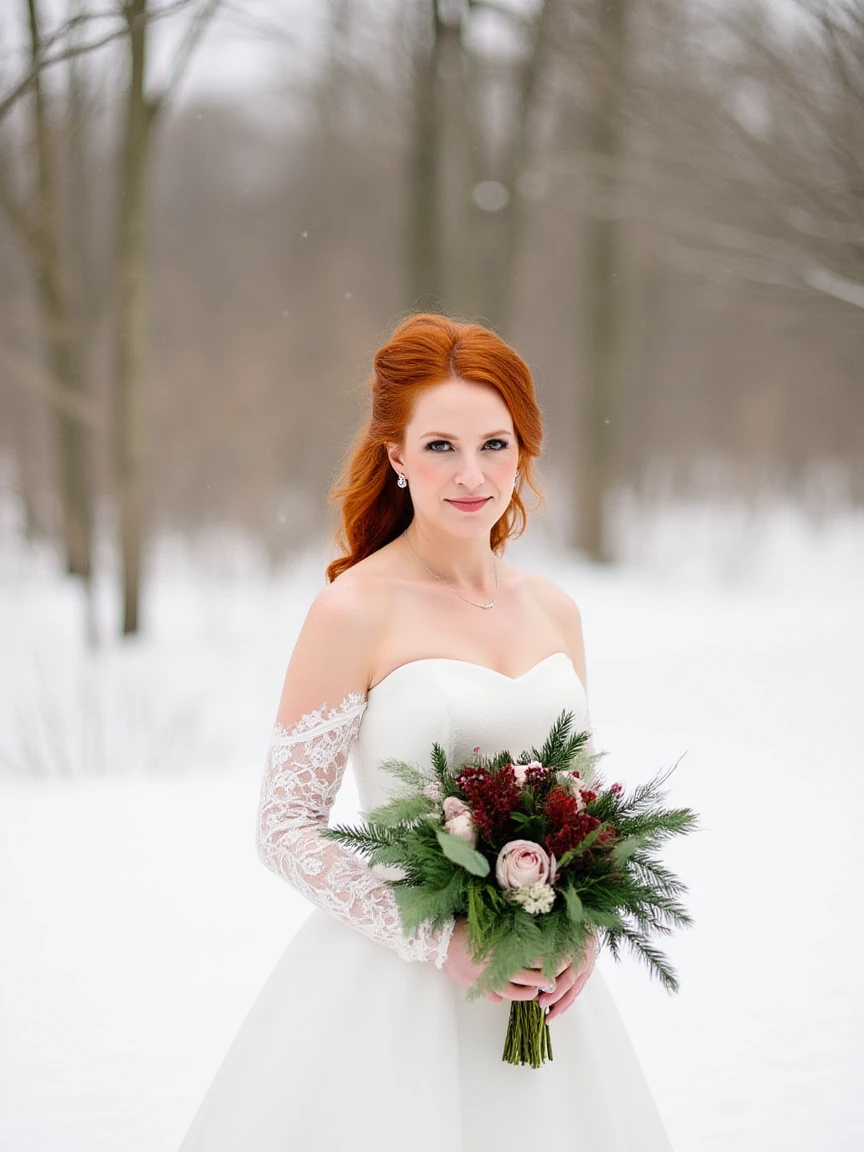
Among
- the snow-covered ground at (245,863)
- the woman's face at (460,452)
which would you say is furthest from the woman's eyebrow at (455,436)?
the snow-covered ground at (245,863)

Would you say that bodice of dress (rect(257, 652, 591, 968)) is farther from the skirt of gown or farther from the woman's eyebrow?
the woman's eyebrow

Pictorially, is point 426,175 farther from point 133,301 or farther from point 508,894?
point 508,894

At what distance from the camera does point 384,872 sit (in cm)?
175

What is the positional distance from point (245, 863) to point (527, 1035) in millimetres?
2375

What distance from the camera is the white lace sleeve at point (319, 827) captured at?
159 cm

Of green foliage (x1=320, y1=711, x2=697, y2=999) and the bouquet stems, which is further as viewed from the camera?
the bouquet stems

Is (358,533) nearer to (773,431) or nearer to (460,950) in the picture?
(460,950)

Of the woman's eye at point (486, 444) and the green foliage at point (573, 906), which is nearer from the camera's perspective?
the green foliage at point (573, 906)

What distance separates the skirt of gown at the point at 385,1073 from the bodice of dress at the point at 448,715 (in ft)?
0.91

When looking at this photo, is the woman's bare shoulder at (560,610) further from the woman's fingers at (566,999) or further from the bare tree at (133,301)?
the bare tree at (133,301)

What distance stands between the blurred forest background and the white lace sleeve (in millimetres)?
765

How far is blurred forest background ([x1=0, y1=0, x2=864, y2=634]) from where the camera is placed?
176 inches

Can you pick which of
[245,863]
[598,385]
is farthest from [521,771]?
[598,385]

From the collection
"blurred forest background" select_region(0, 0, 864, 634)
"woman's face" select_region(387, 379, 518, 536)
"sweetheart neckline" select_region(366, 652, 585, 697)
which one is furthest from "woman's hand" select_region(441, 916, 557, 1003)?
"blurred forest background" select_region(0, 0, 864, 634)
